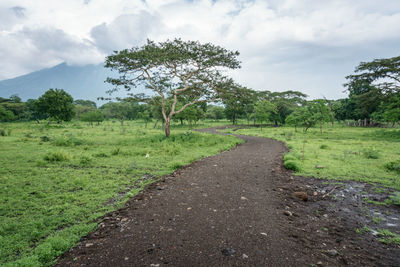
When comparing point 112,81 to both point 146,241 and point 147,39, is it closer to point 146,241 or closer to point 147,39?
point 147,39

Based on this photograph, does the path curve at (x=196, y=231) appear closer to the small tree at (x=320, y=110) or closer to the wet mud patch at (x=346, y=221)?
the wet mud patch at (x=346, y=221)

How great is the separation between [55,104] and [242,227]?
57.3 meters

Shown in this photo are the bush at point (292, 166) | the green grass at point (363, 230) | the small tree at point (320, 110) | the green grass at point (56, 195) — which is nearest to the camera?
the green grass at point (56, 195)

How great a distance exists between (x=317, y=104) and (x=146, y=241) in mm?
36975

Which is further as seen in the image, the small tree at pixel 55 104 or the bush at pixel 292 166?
the small tree at pixel 55 104

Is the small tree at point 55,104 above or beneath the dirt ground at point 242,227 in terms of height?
above

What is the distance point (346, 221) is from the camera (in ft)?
17.3

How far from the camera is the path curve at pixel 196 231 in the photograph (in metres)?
3.55

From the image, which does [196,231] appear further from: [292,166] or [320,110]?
[320,110]

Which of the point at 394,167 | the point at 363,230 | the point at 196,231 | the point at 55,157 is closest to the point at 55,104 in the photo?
the point at 55,157

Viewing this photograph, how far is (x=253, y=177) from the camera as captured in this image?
892cm

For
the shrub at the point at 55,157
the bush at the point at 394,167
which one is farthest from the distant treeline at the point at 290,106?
the shrub at the point at 55,157

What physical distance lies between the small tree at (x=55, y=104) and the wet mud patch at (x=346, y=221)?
56506 mm

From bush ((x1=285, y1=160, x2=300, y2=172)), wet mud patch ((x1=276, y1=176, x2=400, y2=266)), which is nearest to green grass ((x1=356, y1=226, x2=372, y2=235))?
wet mud patch ((x1=276, y1=176, x2=400, y2=266))
